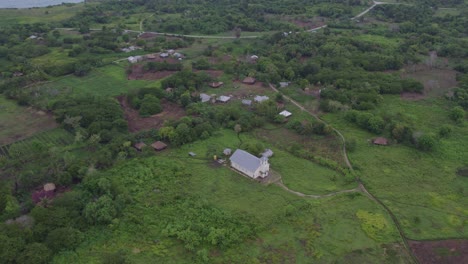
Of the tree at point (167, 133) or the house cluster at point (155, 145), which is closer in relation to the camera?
the house cluster at point (155, 145)

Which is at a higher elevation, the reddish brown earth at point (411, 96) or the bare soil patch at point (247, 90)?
the bare soil patch at point (247, 90)

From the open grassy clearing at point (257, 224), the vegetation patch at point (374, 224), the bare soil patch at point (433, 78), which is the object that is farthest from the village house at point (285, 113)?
the vegetation patch at point (374, 224)

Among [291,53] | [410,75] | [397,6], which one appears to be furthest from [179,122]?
[397,6]

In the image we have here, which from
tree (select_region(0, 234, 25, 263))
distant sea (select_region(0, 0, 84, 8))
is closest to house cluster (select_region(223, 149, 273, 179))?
tree (select_region(0, 234, 25, 263))

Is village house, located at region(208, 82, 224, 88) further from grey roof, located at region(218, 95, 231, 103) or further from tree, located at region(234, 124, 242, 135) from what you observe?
tree, located at region(234, 124, 242, 135)

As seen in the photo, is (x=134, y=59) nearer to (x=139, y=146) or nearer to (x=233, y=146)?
(x=139, y=146)

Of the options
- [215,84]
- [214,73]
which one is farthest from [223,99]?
[214,73]

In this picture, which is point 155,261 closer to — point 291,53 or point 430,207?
point 430,207

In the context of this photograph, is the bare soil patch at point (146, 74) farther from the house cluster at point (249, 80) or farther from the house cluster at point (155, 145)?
the house cluster at point (155, 145)
